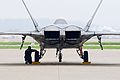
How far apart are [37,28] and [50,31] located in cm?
140

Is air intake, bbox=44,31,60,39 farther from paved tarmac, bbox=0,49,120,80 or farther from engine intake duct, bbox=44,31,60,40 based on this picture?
paved tarmac, bbox=0,49,120,80

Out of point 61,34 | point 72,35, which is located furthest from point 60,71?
point 72,35

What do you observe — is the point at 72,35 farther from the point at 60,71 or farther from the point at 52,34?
the point at 60,71

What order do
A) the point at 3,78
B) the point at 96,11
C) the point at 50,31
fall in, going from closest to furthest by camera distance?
the point at 3,78
the point at 50,31
the point at 96,11

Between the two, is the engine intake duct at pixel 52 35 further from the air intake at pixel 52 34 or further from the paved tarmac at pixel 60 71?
the paved tarmac at pixel 60 71

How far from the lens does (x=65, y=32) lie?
21469 millimetres

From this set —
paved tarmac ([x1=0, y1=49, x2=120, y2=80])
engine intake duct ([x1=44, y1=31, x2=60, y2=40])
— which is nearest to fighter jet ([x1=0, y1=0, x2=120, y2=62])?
engine intake duct ([x1=44, y1=31, x2=60, y2=40])

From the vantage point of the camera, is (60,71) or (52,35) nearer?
(60,71)

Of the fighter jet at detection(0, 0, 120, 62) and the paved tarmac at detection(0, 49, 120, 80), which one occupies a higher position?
the fighter jet at detection(0, 0, 120, 62)

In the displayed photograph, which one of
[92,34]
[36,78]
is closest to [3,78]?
[36,78]

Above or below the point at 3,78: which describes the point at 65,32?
above

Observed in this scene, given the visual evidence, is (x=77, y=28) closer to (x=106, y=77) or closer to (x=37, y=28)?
(x=37, y=28)

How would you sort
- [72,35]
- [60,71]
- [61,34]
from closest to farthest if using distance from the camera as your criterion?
[60,71] < [61,34] < [72,35]

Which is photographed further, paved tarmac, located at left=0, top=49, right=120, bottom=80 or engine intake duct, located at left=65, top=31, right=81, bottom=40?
engine intake duct, located at left=65, top=31, right=81, bottom=40
